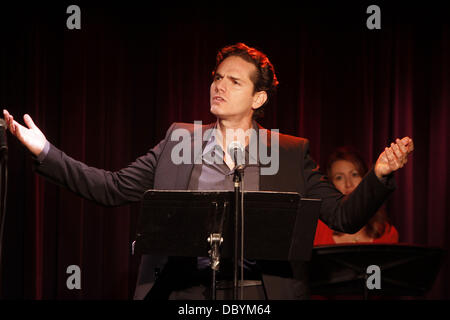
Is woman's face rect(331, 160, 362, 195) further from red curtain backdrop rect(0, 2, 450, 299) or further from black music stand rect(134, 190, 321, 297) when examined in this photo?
black music stand rect(134, 190, 321, 297)

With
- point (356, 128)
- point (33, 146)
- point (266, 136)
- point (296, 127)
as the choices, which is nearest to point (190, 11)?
point (296, 127)

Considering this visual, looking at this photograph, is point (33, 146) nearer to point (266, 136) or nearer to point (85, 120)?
point (266, 136)

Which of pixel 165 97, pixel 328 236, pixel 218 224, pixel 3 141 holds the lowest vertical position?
pixel 328 236

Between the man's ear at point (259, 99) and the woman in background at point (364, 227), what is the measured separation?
1.46 meters

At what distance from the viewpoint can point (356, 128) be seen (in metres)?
4.92

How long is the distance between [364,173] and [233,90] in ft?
6.17

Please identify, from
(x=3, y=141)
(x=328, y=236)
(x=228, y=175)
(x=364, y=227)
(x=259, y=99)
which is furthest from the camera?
(x=364, y=227)

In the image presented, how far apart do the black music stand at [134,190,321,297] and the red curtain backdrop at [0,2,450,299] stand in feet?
8.19

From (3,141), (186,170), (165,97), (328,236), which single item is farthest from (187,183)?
(165,97)

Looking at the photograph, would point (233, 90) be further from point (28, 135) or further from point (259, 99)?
point (28, 135)

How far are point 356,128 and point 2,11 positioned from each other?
307 cm

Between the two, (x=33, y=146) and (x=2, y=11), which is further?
(x=2, y=11)

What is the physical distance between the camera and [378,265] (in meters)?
2.81

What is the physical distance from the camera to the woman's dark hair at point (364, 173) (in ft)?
13.8
